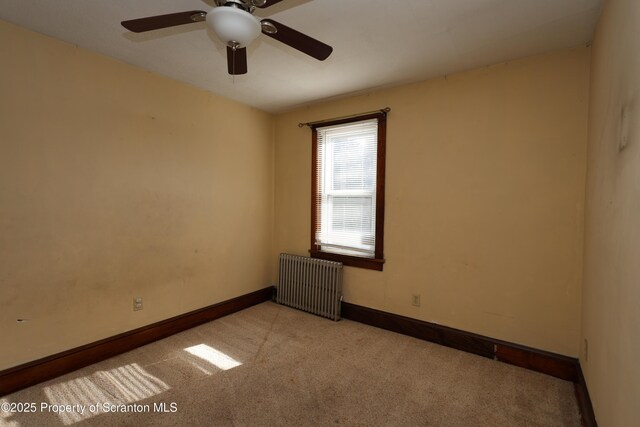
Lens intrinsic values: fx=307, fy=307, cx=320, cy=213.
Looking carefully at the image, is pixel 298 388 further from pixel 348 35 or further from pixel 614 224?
pixel 348 35

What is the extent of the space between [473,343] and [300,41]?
2740 millimetres

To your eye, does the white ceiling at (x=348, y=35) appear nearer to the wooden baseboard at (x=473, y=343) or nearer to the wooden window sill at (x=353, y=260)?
the wooden window sill at (x=353, y=260)

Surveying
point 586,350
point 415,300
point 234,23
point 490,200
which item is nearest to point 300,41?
point 234,23

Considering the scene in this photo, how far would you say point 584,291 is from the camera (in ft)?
7.21

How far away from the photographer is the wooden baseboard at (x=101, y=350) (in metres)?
2.12

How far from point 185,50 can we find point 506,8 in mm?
2250

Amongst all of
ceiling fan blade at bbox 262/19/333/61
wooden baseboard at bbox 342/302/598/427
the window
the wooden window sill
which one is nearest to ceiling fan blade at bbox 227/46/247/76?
ceiling fan blade at bbox 262/19/333/61

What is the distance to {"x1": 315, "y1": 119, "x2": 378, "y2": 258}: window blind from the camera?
11.0 ft

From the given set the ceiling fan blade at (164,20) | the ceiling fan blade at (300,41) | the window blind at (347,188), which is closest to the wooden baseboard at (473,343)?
the window blind at (347,188)

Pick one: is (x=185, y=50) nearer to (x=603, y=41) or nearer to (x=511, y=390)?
(x=603, y=41)

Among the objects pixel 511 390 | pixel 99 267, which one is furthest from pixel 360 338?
pixel 99 267

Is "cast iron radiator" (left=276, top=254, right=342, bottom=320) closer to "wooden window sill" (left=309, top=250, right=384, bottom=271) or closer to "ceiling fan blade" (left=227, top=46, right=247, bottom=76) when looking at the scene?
"wooden window sill" (left=309, top=250, right=384, bottom=271)

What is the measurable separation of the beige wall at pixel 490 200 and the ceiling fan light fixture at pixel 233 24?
2.06 m

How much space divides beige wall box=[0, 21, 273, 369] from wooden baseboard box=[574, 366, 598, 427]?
322 centimetres
